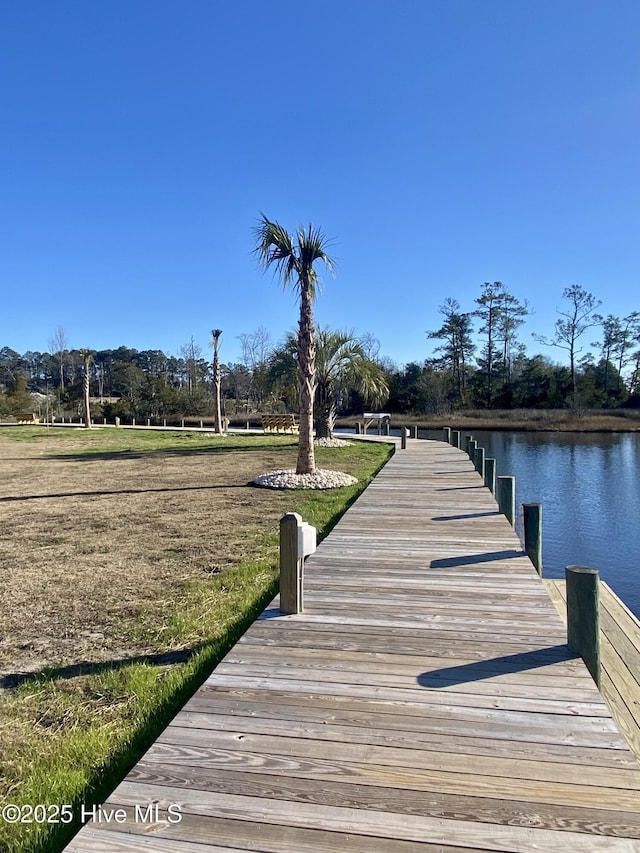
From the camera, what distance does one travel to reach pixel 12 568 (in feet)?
18.0

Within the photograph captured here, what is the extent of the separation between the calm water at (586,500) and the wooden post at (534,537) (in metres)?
2.04

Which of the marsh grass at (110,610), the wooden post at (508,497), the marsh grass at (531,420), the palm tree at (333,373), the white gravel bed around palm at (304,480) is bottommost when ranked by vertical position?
the marsh grass at (110,610)

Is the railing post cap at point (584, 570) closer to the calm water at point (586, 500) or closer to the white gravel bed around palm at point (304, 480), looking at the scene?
the calm water at point (586, 500)

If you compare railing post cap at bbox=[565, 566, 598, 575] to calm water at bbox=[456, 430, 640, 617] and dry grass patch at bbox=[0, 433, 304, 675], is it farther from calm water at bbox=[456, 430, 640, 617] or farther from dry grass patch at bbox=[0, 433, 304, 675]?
calm water at bbox=[456, 430, 640, 617]

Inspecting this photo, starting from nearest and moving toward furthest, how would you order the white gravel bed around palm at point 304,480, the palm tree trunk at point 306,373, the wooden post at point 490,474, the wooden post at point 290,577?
the wooden post at point 290,577 < the wooden post at point 490,474 < the white gravel bed around palm at point 304,480 < the palm tree trunk at point 306,373

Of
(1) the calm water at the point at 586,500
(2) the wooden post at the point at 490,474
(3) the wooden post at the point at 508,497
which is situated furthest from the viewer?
(2) the wooden post at the point at 490,474

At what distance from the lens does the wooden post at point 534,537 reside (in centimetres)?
532

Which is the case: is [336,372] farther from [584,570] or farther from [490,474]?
[584,570]

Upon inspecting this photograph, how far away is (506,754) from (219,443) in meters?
19.6

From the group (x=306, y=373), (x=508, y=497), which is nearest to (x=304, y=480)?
(x=306, y=373)

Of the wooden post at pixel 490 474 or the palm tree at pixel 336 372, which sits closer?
the wooden post at pixel 490 474

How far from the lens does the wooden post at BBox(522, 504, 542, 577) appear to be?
5.32m

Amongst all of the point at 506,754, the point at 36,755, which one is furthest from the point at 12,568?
the point at 506,754

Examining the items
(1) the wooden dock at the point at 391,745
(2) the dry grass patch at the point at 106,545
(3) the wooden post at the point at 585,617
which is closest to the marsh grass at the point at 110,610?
(2) the dry grass patch at the point at 106,545
